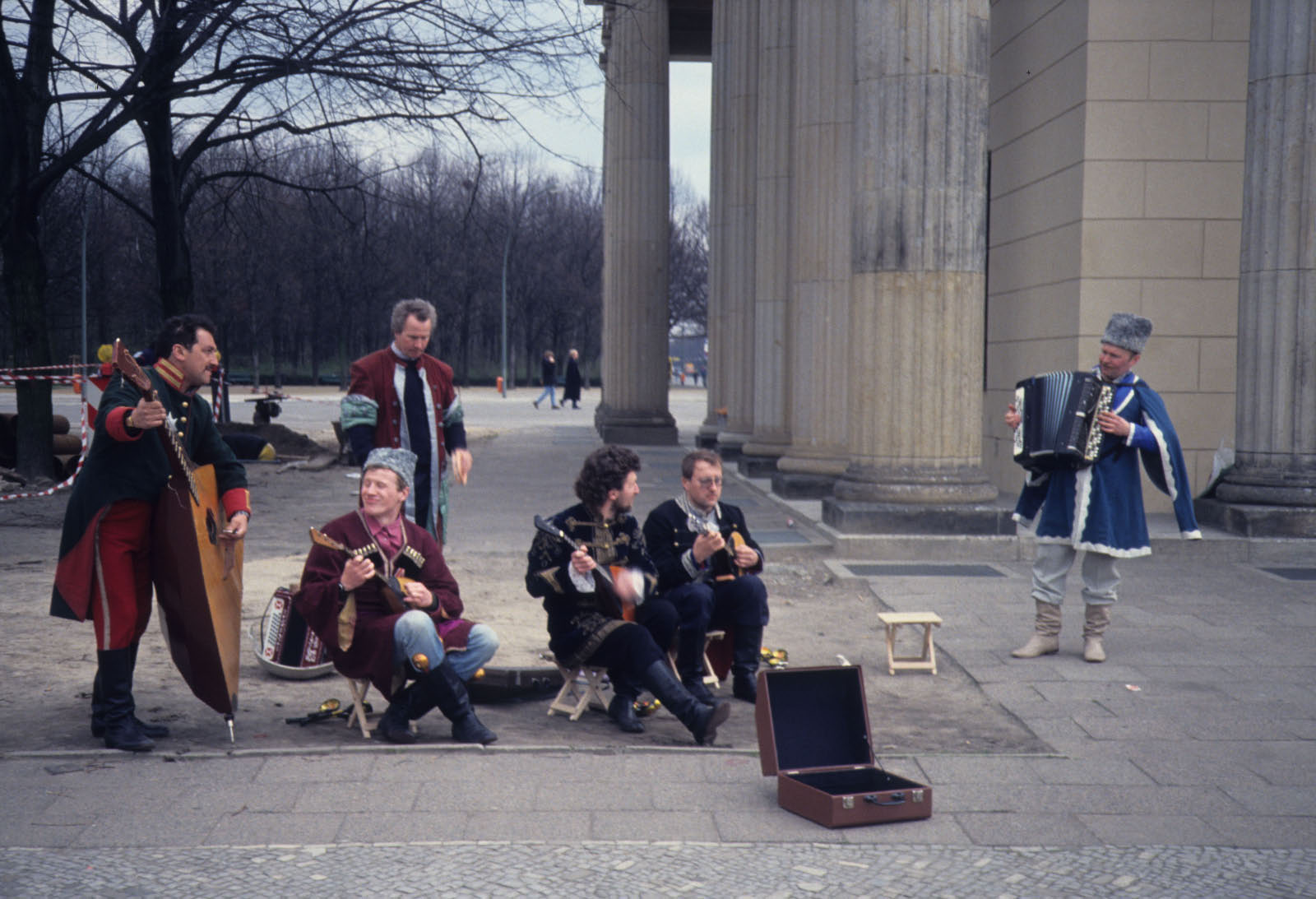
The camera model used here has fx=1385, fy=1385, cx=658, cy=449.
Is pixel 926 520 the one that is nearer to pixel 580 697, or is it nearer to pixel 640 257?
pixel 580 697

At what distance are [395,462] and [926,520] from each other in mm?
6337

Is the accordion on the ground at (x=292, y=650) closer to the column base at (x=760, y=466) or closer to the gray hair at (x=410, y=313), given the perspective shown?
the gray hair at (x=410, y=313)

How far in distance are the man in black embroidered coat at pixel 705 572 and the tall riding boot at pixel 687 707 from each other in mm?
476

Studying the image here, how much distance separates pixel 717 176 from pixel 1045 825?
20660 millimetres

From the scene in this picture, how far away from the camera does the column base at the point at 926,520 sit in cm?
1120

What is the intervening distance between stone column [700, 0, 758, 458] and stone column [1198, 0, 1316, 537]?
383 inches

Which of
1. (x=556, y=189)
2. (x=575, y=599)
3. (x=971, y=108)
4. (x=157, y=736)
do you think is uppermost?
(x=556, y=189)

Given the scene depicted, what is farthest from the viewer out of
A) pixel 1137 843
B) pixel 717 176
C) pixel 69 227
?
pixel 69 227

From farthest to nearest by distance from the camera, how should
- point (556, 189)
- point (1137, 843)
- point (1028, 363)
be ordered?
point (556, 189) < point (1028, 363) < point (1137, 843)

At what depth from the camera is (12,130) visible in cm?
1516

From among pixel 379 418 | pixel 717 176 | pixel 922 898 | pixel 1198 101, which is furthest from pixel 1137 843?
pixel 717 176

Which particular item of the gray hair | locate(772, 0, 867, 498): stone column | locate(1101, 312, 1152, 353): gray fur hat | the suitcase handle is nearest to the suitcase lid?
the suitcase handle

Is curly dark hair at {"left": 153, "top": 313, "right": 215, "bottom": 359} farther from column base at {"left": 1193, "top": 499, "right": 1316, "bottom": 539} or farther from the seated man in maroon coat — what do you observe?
column base at {"left": 1193, "top": 499, "right": 1316, "bottom": 539}

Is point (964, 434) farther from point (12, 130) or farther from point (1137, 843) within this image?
point (12, 130)
